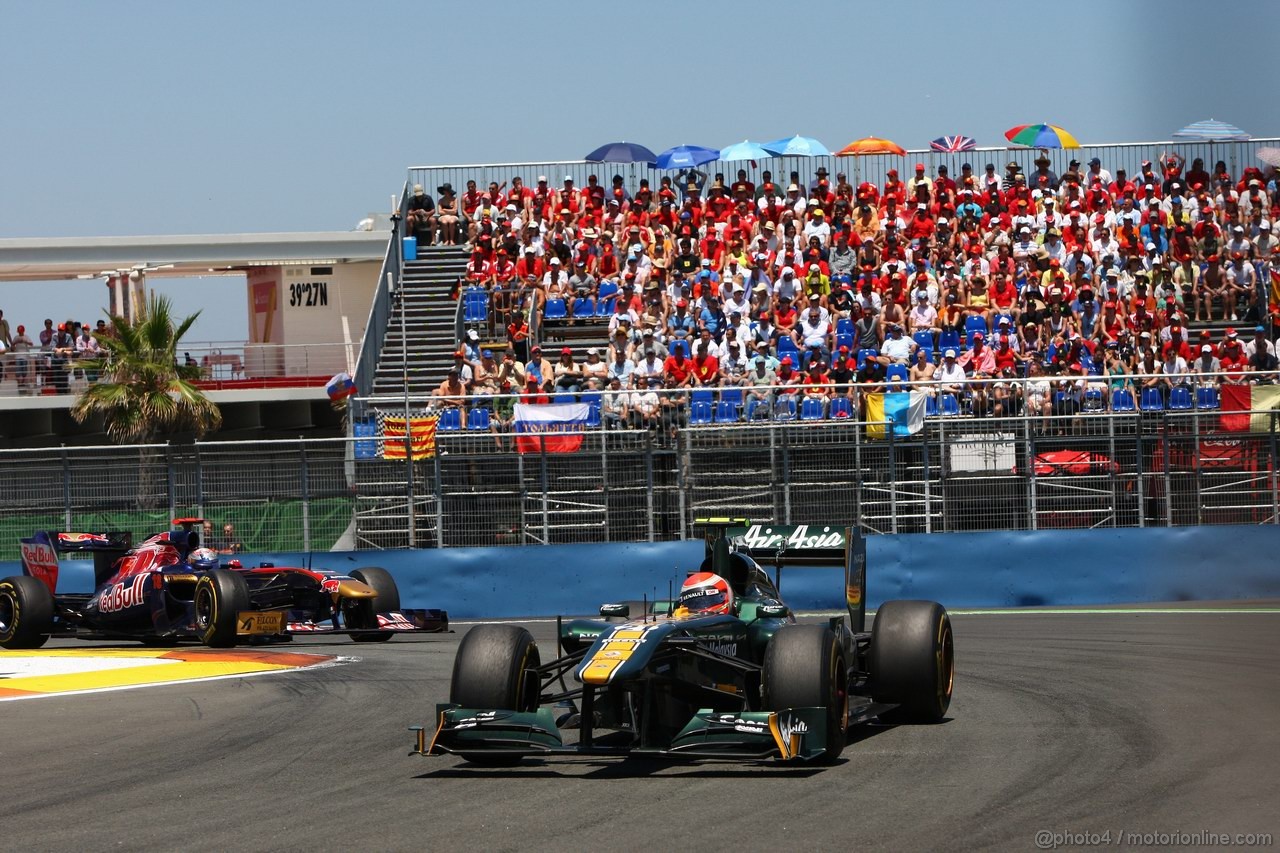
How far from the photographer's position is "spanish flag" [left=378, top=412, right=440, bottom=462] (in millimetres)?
22797

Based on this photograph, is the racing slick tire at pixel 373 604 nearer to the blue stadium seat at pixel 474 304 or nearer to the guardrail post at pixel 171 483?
the guardrail post at pixel 171 483

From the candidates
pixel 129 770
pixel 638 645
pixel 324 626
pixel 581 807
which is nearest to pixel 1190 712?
pixel 638 645

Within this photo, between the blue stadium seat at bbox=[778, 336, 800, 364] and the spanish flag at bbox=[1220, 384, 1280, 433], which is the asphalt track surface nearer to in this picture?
the spanish flag at bbox=[1220, 384, 1280, 433]

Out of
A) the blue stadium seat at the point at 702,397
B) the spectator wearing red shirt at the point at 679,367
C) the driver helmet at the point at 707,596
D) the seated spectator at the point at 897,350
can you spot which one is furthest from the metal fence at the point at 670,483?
the driver helmet at the point at 707,596

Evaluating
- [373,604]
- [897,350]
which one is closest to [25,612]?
[373,604]

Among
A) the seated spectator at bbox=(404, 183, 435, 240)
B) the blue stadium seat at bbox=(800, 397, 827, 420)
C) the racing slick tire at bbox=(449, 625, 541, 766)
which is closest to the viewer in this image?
the racing slick tire at bbox=(449, 625, 541, 766)

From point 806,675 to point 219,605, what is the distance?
32.9 feet

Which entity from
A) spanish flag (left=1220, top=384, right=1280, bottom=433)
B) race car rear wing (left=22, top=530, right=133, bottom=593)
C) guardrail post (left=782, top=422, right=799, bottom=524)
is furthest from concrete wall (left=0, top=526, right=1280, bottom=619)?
race car rear wing (left=22, top=530, right=133, bottom=593)

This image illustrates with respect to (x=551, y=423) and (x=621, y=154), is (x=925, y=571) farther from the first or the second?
(x=621, y=154)

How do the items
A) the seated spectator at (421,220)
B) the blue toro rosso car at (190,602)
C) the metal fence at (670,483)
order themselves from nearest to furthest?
the blue toro rosso car at (190,602)
the metal fence at (670,483)
the seated spectator at (421,220)

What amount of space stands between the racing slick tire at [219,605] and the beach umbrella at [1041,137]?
17825 mm

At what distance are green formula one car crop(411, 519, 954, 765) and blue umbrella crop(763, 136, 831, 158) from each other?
20.5 metres

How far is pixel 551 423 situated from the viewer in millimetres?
23438

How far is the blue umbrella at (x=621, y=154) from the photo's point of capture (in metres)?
31.6
